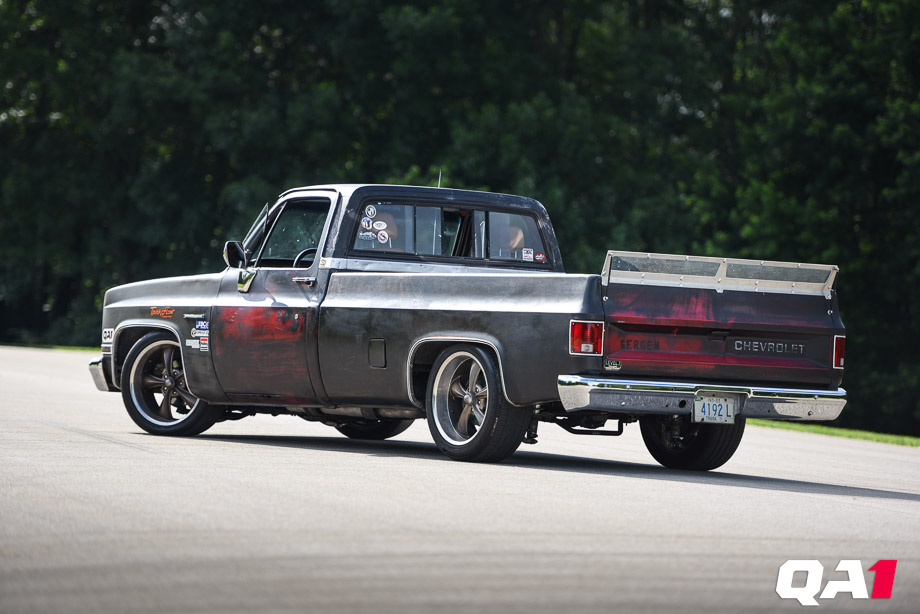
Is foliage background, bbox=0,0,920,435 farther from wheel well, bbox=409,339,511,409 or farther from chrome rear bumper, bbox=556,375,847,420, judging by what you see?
wheel well, bbox=409,339,511,409

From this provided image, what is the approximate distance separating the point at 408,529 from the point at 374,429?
20.7ft

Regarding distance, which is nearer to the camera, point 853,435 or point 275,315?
point 275,315

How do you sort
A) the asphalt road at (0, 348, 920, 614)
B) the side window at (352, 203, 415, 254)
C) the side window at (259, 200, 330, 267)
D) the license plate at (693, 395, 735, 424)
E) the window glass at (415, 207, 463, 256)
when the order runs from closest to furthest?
the asphalt road at (0, 348, 920, 614) → the license plate at (693, 395, 735, 424) → the side window at (352, 203, 415, 254) → the window glass at (415, 207, 463, 256) → the side window at (259, 200, 330, 267)

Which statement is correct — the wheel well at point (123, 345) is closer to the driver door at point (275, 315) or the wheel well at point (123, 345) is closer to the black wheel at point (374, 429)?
the driver door at point (275, 315)

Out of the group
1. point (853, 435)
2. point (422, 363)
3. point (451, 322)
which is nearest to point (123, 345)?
point (422, 363)

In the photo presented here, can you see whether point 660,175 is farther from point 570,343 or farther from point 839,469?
A: point 570,343

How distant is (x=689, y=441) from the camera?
11.7m

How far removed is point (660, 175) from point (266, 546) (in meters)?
40.0

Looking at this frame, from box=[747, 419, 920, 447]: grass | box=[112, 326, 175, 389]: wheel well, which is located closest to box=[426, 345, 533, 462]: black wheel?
box=[112, 326, 175, 389]: wheel well

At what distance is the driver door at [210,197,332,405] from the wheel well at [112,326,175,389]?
4.31 ft

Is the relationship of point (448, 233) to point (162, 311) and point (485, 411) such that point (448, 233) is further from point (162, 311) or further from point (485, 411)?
point (162, 311)

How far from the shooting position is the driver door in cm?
1163

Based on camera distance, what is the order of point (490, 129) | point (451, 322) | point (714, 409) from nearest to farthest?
point (714, 409)
point (451, 322)
point (490, 129)

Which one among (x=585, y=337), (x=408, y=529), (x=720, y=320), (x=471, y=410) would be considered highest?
(x=720, y=320)
